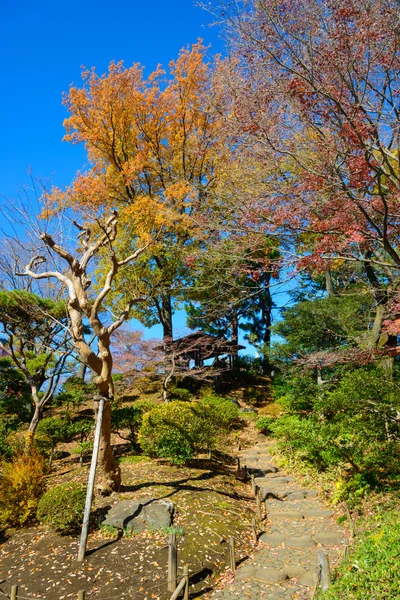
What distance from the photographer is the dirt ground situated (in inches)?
Answer: 200

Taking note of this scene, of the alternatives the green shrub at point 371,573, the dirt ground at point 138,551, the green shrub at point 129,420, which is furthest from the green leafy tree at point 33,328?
the green shrub at point 371,573

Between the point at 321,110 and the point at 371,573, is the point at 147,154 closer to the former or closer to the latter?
the point at 321,110

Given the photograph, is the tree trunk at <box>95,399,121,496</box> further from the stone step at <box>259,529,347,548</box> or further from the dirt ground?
the stone step at <box>259,529,347,548</box>

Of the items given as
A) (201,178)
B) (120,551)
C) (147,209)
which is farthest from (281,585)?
(201,178)

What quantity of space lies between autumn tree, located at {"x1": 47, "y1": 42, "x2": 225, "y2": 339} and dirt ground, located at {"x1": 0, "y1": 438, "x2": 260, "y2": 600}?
27.2ft

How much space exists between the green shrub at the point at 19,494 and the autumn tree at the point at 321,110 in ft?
20.8

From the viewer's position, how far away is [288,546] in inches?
251

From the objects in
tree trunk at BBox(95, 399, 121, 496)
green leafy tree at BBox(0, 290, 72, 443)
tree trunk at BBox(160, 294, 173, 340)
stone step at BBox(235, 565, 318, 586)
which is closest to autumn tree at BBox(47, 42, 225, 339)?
tree trunk at BBox(160, 294, 173, 340)

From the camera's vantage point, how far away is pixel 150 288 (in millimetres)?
16359

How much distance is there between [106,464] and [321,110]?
7.23 meters

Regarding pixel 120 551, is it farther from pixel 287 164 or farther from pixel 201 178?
pixel 201 178

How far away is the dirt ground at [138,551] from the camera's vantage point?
5.08 meters

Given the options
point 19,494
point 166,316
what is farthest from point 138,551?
point 166,316

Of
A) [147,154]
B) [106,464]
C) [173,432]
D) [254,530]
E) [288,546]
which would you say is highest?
[147,154]
